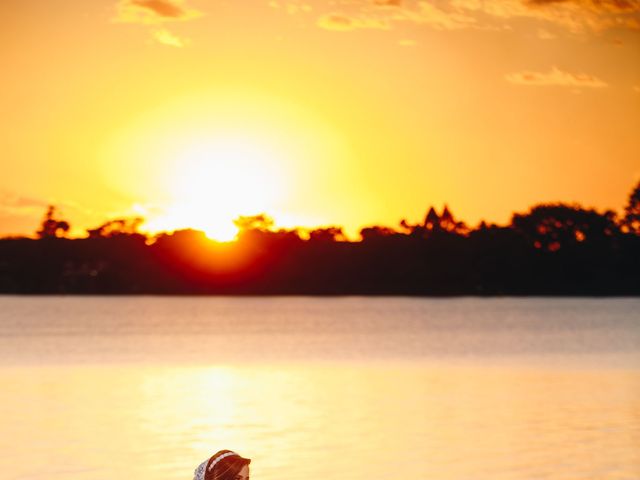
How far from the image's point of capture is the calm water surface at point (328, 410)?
22.6m

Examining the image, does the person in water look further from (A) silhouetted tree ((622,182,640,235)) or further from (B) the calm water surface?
(A) silhouetted tree ((622,182,640,235))

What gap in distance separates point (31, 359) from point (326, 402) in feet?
Answer: 97.3

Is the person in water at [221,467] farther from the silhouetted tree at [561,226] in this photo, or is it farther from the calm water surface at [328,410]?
the silhouetted tree at [561,226]

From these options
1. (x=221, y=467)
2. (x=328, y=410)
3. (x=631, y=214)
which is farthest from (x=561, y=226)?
(x=221, y=467)

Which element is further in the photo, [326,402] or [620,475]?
[326,402]

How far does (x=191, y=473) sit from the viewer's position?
69.1 feet

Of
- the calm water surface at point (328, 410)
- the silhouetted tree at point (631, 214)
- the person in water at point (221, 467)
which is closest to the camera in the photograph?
the person in water at point (221, 467)

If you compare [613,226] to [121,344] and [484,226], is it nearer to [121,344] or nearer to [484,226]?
[484,226]

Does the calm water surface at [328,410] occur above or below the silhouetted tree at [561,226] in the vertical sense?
below

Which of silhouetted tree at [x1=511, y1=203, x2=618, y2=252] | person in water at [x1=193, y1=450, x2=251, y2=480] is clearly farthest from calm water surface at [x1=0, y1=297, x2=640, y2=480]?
silhouetted tree at [x1=511, y1=203, x2=618, y2=252]

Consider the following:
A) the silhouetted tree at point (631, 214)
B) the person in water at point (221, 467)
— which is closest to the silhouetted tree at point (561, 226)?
the silhouetted tree at point (631, 214)

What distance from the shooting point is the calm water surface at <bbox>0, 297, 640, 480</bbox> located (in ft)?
74.2

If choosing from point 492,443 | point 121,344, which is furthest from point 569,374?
point 121,344

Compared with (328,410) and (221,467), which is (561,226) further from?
(221,467)
